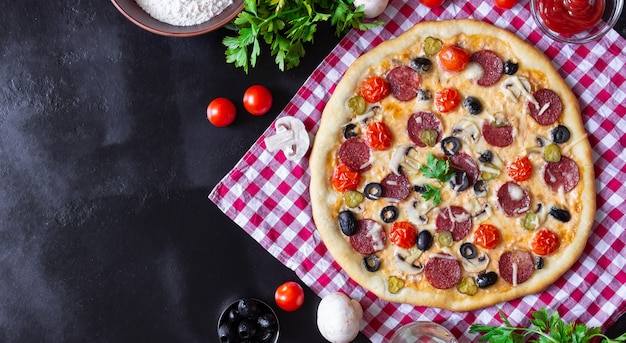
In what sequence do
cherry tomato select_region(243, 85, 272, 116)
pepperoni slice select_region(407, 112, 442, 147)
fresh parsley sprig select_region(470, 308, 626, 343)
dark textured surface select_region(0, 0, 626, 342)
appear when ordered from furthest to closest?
dark textured surface select_region(0, 0, 626, 342) < cherry tomato select_region(243, 85, 272, 116) < pepperoni slice select_region(407, 112, 442, 147) < fresh parsley sprig select_region(470, 308, 626, 343)

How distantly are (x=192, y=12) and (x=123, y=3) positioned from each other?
1.57 ft

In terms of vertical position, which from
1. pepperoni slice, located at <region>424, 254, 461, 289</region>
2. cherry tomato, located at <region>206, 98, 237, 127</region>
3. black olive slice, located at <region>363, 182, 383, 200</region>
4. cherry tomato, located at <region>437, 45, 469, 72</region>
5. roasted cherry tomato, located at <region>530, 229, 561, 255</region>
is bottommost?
cherry tomato, located at <region>206, 98, 237, 127</region>

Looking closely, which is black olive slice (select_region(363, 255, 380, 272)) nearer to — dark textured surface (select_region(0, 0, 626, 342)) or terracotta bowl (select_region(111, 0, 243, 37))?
dark textured surface (select_region(0, 0, 626, 342))

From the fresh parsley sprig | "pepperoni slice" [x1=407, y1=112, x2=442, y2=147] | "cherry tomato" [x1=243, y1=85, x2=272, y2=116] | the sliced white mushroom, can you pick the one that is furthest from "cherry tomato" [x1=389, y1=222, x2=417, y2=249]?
"cherry tomato" [x1=243, y1=85, x2=272, y2=116]

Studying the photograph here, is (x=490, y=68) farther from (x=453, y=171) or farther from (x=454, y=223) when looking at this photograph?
(x=454, y=223)

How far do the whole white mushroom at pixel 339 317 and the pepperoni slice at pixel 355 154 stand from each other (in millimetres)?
943

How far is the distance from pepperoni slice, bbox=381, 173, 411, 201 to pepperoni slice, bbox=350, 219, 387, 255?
24 cm

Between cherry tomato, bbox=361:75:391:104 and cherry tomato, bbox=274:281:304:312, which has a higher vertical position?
cherry tomato, bbox=361:75:391:104

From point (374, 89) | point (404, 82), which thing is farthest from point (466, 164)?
point (374, 89)

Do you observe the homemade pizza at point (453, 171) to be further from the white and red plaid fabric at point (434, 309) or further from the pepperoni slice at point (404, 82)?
the white and red plaid fabric at point (434, 309)

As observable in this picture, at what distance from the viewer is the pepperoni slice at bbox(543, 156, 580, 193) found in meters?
5.51

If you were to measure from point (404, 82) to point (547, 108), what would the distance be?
103 cm

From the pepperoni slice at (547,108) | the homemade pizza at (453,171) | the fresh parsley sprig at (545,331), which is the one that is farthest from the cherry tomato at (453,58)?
the fresh parsley sprig at (545,331)

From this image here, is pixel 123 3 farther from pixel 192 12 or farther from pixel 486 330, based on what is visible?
pixel 486 330
